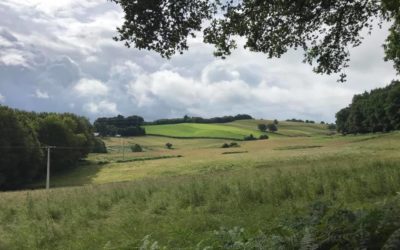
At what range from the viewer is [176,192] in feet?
62.8

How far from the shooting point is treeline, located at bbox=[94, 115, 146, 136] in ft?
506

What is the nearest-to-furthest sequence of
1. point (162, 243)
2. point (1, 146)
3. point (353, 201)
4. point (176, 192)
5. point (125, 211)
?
point (162, 243)
point (353, 201)
point (125, 211)
point (176, 192)
point (1, 146)

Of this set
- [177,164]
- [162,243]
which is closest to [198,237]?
[162,243]

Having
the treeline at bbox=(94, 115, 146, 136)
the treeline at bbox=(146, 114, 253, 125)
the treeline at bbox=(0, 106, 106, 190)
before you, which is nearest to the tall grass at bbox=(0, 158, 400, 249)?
the treeline at bbox=(0, 106, 106, 190)

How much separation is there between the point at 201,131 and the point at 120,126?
26033 mm

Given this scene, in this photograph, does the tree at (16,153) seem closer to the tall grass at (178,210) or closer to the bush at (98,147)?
the bush at (98,147)

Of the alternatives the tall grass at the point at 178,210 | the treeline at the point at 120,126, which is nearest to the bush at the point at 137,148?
the treeline at the point at 120,126

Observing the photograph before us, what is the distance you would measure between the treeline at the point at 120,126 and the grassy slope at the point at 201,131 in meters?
4.34

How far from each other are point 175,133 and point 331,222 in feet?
499

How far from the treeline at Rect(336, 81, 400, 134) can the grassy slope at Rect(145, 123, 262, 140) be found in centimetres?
2789

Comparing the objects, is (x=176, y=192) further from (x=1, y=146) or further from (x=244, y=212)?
(x=1, y=146)

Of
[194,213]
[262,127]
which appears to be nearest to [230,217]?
[194,213]

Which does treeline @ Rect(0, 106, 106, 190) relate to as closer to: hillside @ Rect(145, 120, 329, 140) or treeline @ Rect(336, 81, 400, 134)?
hillside @ Rect(145, 120, 329, 140)

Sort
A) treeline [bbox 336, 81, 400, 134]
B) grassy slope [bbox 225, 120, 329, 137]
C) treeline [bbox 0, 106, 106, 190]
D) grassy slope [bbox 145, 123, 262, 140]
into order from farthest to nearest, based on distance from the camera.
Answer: grassy slope [bbox 225, 120, 329, 137] → grassy slope [bbox 145, 123, 262, 140] → treeline [bbox 336, 81, 400, 134] → treeline [bbox 0, 106, 106, 190]
